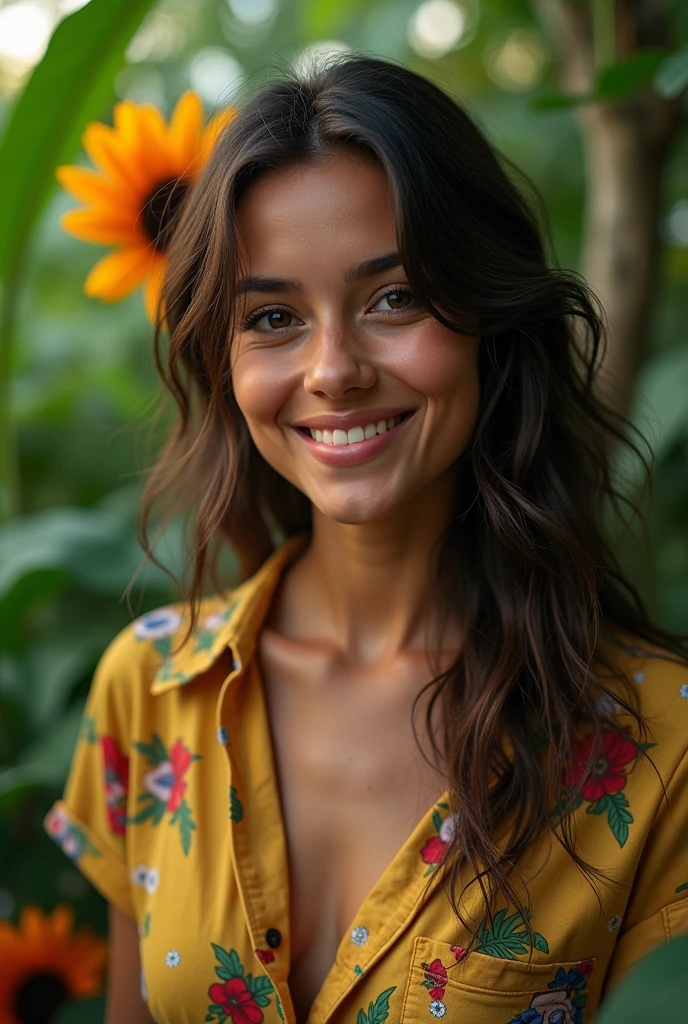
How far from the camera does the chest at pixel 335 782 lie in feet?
3.69

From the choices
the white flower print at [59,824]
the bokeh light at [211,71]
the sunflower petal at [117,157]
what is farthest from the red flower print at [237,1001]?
the bokeh light at [211,71]

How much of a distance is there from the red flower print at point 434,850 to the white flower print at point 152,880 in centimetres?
34

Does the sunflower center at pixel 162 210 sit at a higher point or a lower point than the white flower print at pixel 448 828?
higher

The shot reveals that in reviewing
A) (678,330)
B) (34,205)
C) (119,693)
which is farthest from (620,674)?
(678,330)

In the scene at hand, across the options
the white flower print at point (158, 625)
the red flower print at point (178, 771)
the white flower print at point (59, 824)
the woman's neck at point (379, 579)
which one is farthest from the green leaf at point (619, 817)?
the white flower print at point (59, 824)

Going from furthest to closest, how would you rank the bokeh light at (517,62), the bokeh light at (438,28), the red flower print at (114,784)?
the bokeh light at (517,62) → the bokeh light at (438,28) → the red flower print at (114,784)

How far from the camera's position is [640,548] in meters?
1.35

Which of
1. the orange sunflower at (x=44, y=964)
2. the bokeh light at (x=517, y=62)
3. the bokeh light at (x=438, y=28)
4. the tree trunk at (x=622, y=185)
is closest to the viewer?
the orange sunflower at (x=44, y=964)

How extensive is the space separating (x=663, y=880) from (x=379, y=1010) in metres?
0.33

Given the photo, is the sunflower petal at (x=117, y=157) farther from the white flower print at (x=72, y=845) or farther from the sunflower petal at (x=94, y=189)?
the white flower print at (x=72, y=845)

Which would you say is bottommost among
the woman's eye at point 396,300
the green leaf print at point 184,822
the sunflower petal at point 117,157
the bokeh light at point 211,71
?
the green leaf print at point 184,822

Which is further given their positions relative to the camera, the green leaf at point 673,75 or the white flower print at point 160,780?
the white flower print at point 160,780

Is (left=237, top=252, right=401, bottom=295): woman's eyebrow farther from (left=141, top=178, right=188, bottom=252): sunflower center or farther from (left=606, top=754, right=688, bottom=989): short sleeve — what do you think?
(left=606, top=754, right=688, bottom=989): short sleeve

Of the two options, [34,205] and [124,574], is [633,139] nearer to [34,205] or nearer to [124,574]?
[34,205]
